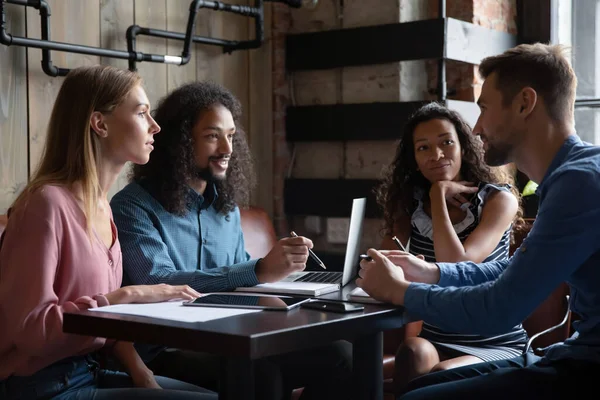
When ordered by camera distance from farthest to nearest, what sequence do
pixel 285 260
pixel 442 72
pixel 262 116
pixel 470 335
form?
1. pixel 262 116
2. pixel 442 72
3. pixel 470 335
4. pixel 285 260

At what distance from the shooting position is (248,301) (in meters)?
1.76

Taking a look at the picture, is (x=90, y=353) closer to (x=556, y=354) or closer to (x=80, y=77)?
(x=80, y=77)

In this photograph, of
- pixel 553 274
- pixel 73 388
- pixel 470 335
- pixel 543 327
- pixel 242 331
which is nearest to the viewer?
pixel 242 331

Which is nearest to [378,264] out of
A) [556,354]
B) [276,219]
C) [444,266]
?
[444,266]

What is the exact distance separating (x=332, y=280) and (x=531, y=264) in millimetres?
692

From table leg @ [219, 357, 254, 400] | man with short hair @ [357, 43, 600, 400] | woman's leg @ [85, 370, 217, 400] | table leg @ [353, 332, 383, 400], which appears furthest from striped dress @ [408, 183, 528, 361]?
table leg @ [219, 357, 254, 400]

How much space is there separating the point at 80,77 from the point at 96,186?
0.28 m

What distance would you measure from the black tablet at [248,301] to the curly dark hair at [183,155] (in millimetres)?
598

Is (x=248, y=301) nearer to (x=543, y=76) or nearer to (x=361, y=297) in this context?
(x=361, y=297)

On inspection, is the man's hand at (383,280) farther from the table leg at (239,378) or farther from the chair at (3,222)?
the chair at (3,222)

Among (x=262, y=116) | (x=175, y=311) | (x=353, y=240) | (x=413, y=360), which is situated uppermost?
(x=262, y=116)

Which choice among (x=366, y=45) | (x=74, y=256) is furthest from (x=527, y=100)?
(x=366, y=45)

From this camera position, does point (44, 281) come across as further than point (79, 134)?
No

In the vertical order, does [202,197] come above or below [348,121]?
below
